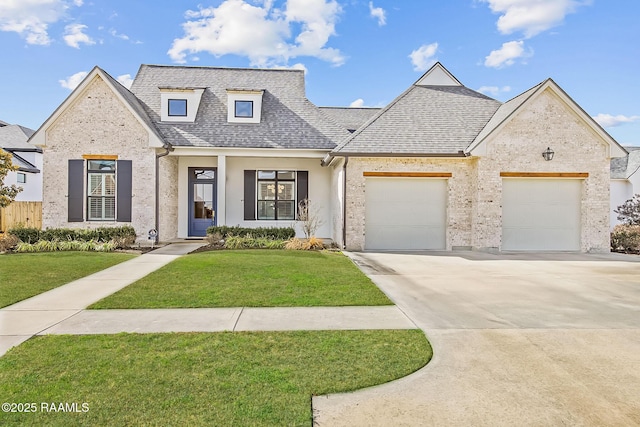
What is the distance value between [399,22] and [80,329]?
15.2 meters

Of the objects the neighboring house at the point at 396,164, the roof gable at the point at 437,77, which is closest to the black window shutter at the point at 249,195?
the neighboring house at the point at 396,164

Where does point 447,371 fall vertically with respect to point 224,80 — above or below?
below

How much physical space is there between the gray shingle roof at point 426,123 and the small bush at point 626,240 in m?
6.42

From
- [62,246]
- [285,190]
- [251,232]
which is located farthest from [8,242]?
[285,190]

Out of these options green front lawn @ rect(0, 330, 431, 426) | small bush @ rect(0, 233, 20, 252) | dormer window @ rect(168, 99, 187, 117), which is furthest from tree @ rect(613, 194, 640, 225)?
small bush @ rect(0, 233, 20, 252)

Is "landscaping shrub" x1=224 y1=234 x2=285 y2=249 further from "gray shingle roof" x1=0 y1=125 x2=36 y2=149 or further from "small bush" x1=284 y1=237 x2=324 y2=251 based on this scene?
"gray shingle roof" x1=0 y1=125 x2=36 y2=149

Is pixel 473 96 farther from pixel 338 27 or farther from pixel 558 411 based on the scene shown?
pixel 558 411

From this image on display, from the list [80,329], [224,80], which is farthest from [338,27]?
[80,329]

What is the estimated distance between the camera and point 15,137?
30.4 meters

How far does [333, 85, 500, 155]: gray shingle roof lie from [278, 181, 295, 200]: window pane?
4.01 m

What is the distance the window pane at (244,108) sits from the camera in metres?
16.2

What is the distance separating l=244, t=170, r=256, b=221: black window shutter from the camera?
639 inches

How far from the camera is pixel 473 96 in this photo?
636 inches

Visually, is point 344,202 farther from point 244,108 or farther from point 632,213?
→ point 632,213
